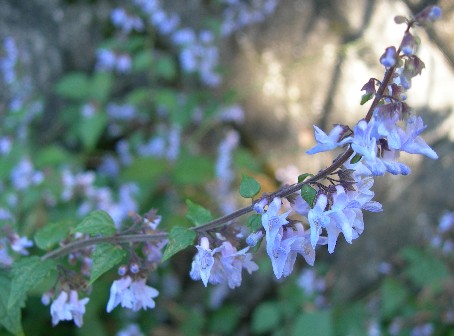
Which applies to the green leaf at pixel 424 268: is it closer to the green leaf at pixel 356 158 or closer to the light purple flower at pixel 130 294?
the light purple flower at pixel 130 294

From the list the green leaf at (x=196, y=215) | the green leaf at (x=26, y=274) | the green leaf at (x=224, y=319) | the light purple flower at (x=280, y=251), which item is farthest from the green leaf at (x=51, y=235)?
the green leaf at (x=224, y=319)

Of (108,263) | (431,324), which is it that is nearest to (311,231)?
(108,263)

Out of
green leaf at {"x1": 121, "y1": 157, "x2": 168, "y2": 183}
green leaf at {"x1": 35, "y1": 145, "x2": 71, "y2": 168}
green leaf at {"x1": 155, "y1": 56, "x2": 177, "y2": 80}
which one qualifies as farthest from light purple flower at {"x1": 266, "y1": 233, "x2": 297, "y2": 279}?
green leaf at {"x1": 155, "y1": 56, "x2": 177, "y2": 80}

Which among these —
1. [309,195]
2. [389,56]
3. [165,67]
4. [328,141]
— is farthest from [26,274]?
[165,67]

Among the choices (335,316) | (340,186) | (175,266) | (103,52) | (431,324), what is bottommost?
(431,324)

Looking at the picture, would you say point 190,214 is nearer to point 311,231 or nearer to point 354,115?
point 311,231
